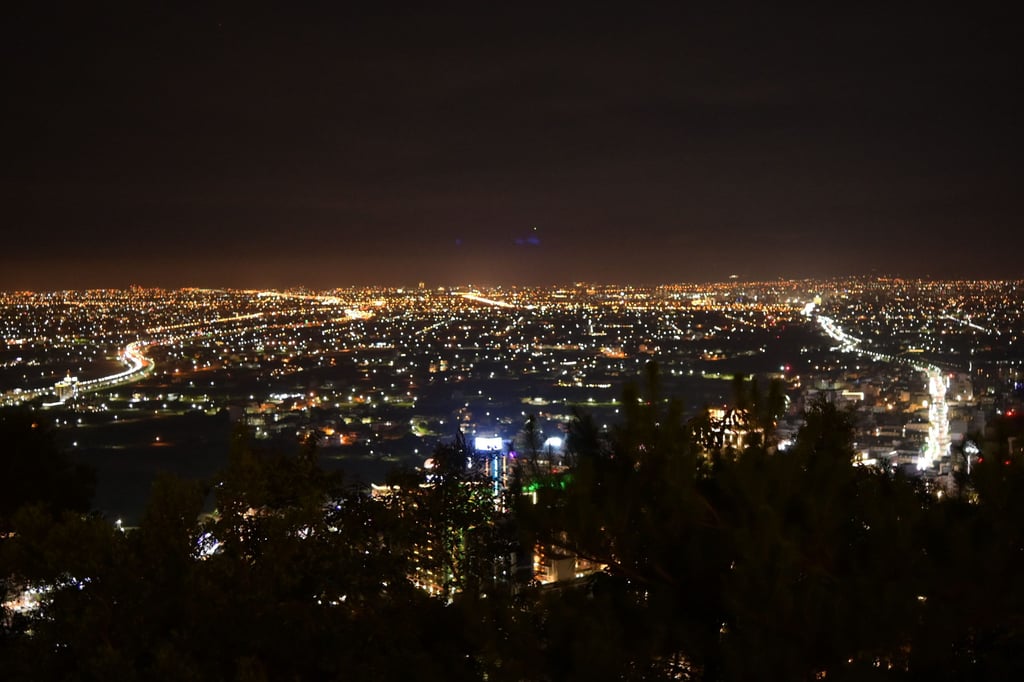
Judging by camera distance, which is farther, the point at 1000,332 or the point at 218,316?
the point at 218,316

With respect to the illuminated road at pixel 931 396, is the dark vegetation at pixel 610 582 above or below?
above

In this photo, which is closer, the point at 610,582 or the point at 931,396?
the point at 610,582

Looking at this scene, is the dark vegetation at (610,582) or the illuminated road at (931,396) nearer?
the dark vegetation at (610,582)

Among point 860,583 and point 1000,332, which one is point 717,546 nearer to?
point 860,583

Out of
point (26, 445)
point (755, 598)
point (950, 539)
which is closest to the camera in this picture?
point (755, 598)

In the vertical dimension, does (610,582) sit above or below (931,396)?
above

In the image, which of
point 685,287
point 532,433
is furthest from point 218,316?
point 532,433

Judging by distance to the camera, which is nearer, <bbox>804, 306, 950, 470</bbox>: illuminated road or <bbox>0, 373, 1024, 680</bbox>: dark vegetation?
<bbox>0, 373, 1024, 680</bbox>: dark vegetation

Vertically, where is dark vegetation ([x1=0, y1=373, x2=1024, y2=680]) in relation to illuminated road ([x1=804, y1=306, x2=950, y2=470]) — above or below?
above
